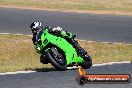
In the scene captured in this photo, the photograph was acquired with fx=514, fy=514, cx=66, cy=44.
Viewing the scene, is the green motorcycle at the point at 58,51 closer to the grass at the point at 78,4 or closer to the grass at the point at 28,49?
the grass at the point at 28,49

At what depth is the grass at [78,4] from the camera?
112ft

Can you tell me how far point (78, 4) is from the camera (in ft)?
120

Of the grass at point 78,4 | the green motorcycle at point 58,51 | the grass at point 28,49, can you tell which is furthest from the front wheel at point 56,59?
the grass at point 78,4

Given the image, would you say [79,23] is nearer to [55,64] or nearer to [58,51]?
[58,51]

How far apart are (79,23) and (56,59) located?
14651 mm

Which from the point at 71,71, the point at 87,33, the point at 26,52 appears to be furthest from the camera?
the point at 87,33

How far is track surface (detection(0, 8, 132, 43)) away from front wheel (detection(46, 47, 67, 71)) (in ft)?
30.7

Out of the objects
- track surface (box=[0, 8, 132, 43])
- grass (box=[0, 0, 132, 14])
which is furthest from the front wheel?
grass (box=[0, 0, 132, 14])

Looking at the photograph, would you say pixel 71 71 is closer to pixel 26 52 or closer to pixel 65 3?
pixel 26 52

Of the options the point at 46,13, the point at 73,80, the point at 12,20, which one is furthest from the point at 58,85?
the point at 46,13

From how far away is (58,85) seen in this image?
10.8 meters

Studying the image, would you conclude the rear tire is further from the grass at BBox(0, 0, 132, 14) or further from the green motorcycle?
the grass at BBox(0, 0, 132, 14)

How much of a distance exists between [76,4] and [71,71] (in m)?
24.2

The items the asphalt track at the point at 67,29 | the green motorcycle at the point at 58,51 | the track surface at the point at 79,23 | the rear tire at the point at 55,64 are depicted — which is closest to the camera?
the asphalt track at the point at 67,29
